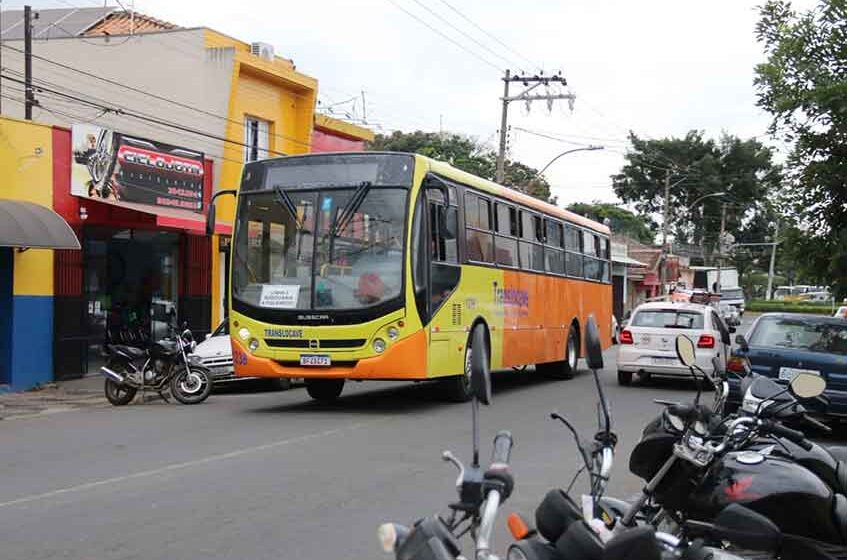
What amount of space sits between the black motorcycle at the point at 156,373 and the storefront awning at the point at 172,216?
548 cm

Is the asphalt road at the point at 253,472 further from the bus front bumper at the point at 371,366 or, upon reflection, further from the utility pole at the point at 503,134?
the utility pole at the point at 503,134

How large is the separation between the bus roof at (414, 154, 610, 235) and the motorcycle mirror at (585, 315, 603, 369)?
31.3 feet

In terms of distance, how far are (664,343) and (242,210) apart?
840cm

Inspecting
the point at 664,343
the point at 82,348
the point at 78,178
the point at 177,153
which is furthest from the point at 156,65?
the point at 664,343

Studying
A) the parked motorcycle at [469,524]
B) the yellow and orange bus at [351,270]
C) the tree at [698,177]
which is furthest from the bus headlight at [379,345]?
the tree at [698,177]

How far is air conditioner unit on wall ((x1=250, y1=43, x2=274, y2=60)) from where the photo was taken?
26.3m

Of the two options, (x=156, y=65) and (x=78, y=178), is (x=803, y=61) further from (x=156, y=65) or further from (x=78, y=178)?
(x=156, y=65)

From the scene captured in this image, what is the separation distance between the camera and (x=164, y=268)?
22562 mm

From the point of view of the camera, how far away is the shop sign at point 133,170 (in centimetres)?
1916

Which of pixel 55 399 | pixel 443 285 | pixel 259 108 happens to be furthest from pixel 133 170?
pixel 443 285

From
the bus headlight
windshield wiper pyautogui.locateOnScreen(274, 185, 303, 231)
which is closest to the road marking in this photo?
the bus headlight

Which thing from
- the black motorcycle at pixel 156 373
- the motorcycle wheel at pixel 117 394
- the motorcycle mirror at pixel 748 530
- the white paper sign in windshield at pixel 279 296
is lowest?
the motorcycle wheel at pixel 117 394

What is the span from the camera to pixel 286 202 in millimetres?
13000

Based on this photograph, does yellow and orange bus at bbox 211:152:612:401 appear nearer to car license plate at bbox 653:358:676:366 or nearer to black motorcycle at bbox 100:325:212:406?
black motorcycle at bbox 100:325:212:406
